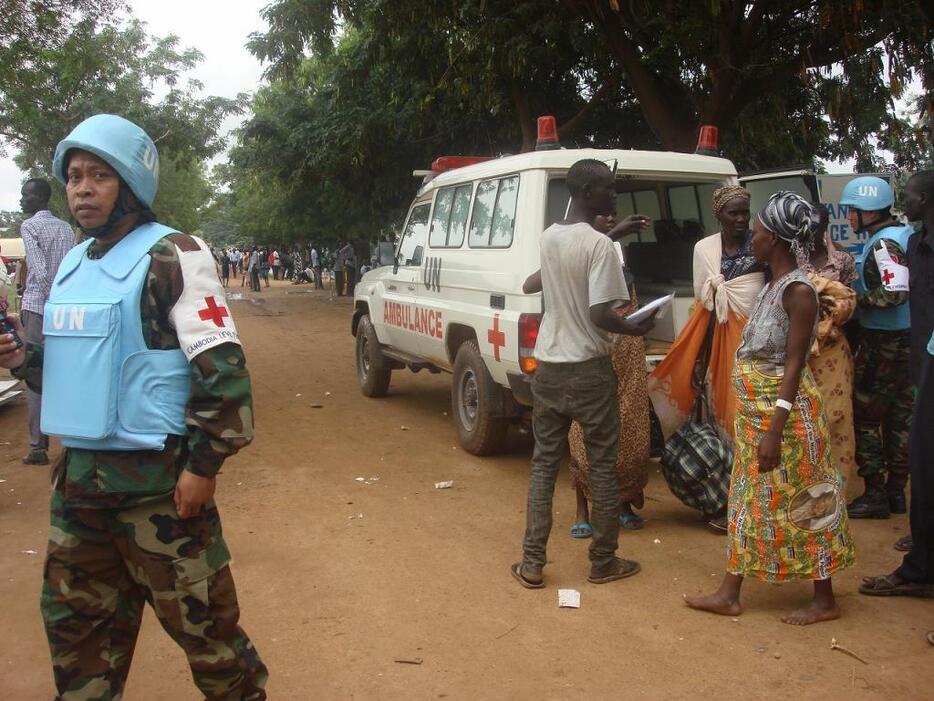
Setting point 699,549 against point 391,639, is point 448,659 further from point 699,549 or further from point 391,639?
point 699,549

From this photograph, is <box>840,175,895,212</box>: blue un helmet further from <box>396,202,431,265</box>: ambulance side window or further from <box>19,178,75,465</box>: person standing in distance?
<box>19,178,75,465</box>: person standing in distance

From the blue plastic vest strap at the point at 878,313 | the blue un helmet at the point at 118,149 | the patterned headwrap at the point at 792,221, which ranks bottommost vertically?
the blue plastic vest strap at the point at 878,313

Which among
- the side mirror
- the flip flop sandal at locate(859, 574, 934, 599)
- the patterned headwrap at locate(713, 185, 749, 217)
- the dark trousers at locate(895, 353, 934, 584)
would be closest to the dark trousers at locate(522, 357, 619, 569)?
the flip flop sandal at locate(859, 574, 934, 599)

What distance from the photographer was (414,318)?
750 cm

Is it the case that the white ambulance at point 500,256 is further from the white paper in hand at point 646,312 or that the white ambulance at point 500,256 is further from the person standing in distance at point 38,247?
the person standing in distance at point 38,247

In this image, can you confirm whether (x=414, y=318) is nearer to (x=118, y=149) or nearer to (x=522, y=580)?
(x=522, y=580)

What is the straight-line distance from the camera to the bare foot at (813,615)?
12.1 feet

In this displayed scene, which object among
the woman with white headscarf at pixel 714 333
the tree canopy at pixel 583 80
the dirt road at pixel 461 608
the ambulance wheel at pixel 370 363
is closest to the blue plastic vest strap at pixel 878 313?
the woman with white headscarf at pixel 714 333

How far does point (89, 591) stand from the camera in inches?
96.2

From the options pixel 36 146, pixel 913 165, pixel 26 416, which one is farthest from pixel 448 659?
pixel 36 146

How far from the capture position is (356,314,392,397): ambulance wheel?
29.2 ft

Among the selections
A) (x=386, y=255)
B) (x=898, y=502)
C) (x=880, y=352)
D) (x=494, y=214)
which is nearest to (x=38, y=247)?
(x=386, y=255)

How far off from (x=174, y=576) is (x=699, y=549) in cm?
306

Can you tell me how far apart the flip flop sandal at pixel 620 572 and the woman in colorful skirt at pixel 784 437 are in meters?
0.70
